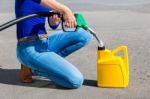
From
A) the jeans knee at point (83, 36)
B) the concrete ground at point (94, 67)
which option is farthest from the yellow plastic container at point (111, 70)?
the jeans knee at point (83, 36)

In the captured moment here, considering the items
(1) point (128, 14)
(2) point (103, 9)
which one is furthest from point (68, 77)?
(2) point (103, 9)

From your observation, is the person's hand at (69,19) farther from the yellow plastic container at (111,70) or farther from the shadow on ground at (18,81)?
the shadow on ground at (18,81)

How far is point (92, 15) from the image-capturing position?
39.5 feet

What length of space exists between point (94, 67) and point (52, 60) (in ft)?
3.76

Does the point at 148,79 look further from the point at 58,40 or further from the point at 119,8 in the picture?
the point at 119,8

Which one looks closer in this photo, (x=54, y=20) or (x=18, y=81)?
(x=54, y=20)

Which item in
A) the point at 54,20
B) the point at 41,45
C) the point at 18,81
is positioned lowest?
the point at 18,81

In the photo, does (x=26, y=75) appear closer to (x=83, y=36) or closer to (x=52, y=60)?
(x=52, y=60)

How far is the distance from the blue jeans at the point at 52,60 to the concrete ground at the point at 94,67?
0.12 meters

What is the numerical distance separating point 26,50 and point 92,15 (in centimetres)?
648

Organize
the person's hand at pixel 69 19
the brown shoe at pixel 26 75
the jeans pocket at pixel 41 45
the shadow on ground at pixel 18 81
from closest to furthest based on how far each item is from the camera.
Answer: the person's hand at pixel 69 19
the jeans pocket at pixel 41 45
the shadow on ground at pixel 18 81
the brown shoe at pixel 26 75

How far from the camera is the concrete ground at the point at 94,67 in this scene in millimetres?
A: 5426

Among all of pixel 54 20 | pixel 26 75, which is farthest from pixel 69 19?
pixel 26 75

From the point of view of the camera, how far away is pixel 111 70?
18.1 feet
